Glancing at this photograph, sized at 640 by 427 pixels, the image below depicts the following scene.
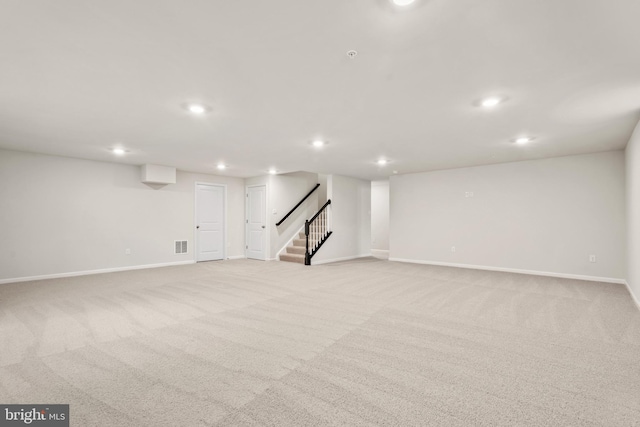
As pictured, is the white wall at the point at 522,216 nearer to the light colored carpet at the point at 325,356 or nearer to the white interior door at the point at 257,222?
the light colored carpet at the point at 325,356

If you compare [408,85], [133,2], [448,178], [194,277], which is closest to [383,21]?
[408,85]

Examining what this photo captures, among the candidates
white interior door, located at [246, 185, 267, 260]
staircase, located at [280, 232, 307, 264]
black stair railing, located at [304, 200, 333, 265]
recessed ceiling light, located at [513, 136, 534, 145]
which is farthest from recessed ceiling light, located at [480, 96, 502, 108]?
white interior door, located at [246, 185, 267, 260]

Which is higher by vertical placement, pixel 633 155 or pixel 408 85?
pixel 408 85

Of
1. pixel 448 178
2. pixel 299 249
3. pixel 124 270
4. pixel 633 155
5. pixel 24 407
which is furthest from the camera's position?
pixel 299 249

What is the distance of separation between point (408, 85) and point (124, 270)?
726 centimetres

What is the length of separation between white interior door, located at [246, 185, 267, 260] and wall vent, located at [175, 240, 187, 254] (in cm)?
189

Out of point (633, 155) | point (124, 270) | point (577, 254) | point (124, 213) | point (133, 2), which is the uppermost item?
point (133, 2)

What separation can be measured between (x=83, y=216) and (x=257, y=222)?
13.7 ft

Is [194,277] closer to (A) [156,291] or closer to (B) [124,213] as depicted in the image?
(A) [156,291]

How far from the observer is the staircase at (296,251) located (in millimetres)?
8375

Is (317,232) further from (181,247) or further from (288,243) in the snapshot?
(181,247)

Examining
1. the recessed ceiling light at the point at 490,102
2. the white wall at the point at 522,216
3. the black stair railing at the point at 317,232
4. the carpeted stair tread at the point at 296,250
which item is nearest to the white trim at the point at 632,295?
the white wall at the point at 522,216

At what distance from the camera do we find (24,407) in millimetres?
1883

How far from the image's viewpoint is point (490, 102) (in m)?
3.24
